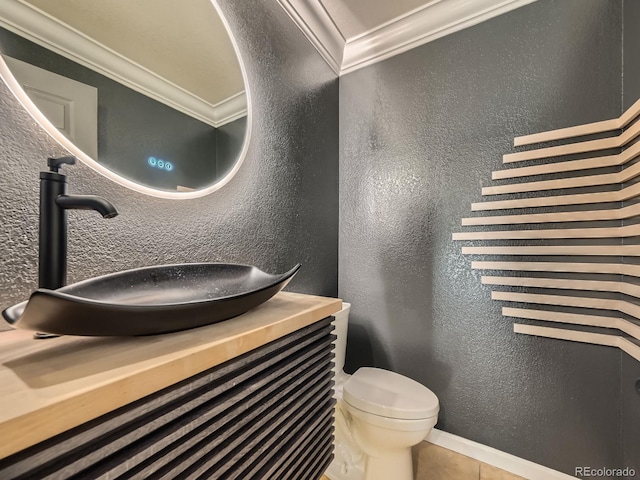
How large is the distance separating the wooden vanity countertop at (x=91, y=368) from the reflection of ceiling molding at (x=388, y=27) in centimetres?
163

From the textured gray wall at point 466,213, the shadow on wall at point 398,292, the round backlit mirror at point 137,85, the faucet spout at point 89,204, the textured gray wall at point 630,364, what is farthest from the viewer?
the shadow on wall at point 398,292

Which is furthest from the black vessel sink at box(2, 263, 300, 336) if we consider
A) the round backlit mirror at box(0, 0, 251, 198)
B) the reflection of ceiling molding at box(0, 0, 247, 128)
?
the reflection of ceiling molding at box(0, 0, 247, 128)

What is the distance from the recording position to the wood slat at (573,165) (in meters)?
1.07

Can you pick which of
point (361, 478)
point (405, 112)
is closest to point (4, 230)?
point (361, 478)

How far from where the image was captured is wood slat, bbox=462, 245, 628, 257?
43.5 inches

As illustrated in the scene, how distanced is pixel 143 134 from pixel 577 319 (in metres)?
1.90

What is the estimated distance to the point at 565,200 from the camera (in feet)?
4.02

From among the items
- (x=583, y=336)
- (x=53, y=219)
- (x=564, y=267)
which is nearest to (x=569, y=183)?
(x=564, y=267)

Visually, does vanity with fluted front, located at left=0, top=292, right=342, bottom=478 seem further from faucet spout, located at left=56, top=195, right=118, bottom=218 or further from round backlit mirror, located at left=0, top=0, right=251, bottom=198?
round backlit mirror, located at left=0, top=0, right=251, bottom=198

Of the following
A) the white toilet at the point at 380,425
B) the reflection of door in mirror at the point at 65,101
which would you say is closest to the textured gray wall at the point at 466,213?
the white toilet at the point at 380,425

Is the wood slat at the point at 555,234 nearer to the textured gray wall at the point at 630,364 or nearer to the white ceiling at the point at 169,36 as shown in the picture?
the textured gray wall at the point at 630,364

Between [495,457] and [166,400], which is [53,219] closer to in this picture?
[166,400]

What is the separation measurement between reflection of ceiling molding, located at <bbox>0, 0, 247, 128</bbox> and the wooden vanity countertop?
26.9 inches

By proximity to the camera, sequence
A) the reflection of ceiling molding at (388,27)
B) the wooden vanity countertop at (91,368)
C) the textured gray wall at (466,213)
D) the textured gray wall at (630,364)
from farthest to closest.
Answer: the reflection of ceiling molding at (388,27)
the textured gray wall at (466,213)
the textured gray wall at (630,364)
the wooden vanity countertop at (91,368)
